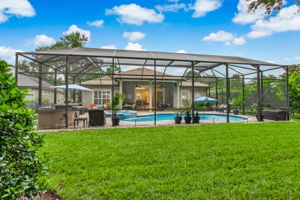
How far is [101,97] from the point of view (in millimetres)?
16406

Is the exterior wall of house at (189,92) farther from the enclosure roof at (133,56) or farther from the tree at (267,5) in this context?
the tree at (267,5)

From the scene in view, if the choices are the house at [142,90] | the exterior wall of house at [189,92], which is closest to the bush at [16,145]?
the house at [142,90]

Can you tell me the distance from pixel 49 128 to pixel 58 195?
19.8 feet

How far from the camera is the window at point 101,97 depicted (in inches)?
643

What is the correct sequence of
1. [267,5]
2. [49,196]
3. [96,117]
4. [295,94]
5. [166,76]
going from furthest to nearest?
[166,76]
[295,94]
[96,117]
[267,5]
[49,196]

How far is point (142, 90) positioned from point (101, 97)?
438 centimetres

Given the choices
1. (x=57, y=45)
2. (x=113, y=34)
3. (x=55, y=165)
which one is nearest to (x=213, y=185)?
(x=55, y=165)

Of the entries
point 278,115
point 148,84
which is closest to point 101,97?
point 148,84

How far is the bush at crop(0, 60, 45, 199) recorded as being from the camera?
125 centimetres

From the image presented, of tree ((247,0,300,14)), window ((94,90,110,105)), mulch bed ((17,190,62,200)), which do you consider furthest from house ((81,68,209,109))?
mulch bed ((17,190,62,200))

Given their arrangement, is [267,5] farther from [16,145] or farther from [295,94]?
[295,94]

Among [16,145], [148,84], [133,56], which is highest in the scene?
[133,56]

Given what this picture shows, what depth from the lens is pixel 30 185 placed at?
1.32 metres

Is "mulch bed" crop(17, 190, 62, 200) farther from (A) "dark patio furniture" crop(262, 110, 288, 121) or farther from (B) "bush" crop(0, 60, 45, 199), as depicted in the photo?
(A) "dark patio furniture" crop(262, 110, 288, 121)
